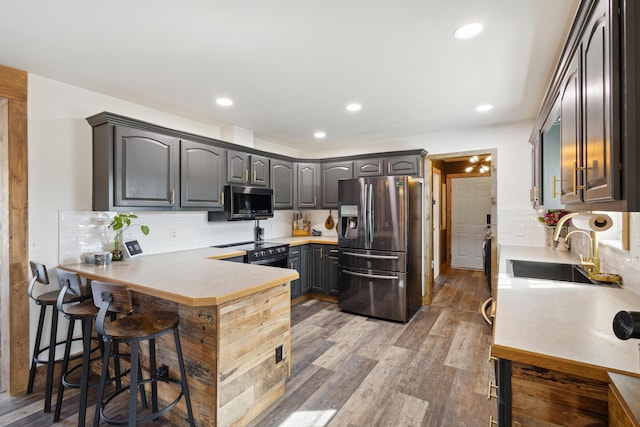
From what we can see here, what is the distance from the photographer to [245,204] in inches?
149

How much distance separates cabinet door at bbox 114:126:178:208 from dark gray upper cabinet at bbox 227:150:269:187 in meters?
0.70

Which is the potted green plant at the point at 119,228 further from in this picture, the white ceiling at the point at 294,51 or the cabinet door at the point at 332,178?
the cabinet door at the point at 332,178

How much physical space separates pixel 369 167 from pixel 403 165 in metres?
0.50

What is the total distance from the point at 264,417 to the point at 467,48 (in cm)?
280

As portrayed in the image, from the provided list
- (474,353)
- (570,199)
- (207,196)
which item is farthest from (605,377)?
(207,196)

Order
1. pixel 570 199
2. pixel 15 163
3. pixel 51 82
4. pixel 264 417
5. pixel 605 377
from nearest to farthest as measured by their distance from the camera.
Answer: pixel 605 377 → pixel 570 199 → pixel 264 417 → pixel 15 163 → pixel 51 82

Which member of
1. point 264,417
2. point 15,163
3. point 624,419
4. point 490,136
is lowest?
→ point 264,417

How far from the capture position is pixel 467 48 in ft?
6.58

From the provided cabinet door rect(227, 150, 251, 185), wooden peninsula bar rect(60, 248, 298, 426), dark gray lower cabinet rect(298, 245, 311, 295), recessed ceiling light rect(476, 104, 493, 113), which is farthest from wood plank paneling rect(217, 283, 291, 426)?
recessed ceiling light rect(476, 104, 493, 113)

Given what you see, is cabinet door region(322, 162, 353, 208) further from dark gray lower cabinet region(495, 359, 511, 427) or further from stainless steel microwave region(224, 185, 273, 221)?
dark gray lower cabinet region(495, 359, 511, 427)

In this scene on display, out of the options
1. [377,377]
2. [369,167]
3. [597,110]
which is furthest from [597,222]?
[369,167]

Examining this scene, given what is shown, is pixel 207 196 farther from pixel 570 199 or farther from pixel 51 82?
pixel 570 199

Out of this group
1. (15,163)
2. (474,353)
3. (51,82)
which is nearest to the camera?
(15,163)

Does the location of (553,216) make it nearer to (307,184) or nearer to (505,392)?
(505,392)
